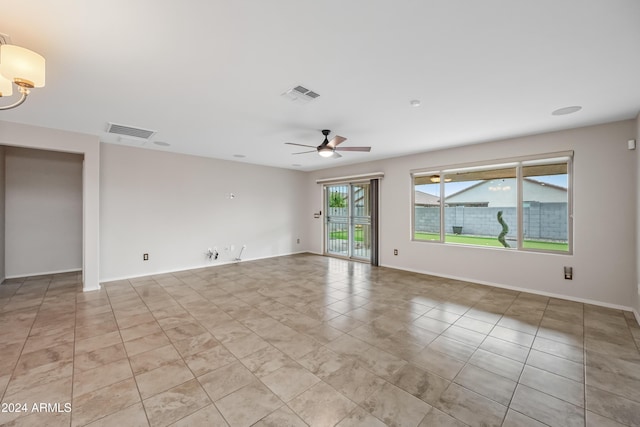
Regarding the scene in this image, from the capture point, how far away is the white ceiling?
1.63 m

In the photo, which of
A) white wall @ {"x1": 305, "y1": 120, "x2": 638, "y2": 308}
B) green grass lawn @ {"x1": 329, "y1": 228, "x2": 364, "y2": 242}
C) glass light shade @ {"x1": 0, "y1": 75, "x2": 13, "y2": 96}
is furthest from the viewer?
green grass lawn @ {"x1": 329, "y1": 228, "x2": 364, "y2": 242}

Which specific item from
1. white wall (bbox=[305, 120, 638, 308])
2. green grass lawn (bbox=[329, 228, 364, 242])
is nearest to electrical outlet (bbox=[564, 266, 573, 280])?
white wall (bbox=[305, 120, 638, 308])

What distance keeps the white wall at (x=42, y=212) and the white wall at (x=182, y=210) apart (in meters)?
1.30

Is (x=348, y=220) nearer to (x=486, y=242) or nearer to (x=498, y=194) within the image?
(x=486, y=242)

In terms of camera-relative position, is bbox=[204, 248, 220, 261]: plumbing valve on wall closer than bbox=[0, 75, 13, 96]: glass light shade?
No

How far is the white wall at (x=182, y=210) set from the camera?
4824mm

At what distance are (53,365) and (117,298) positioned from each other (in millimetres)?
1791

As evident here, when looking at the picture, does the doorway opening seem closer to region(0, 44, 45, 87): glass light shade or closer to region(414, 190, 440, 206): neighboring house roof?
region(414, 190, 440, 206): neighboring house roof

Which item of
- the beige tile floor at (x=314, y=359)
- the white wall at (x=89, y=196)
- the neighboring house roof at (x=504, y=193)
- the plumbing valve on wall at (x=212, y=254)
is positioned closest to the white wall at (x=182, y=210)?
the plumbing valve on wall at (x=212, y=254)

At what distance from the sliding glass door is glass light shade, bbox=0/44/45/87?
5.67m

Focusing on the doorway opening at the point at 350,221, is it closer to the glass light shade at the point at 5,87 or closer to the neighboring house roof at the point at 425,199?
the neighboring house roof at the point at 425,199

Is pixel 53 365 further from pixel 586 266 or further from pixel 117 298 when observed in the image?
pixel 586 266

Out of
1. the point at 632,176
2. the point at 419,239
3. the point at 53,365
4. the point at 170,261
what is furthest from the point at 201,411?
the point at 632,176

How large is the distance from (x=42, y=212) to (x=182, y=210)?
248 cm
